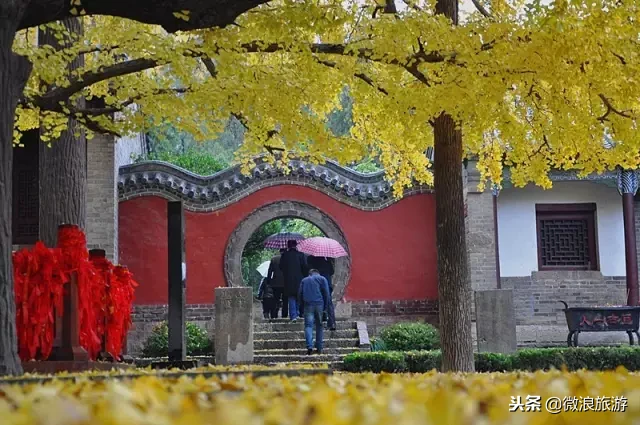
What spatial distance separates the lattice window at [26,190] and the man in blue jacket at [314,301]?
16.5 feet

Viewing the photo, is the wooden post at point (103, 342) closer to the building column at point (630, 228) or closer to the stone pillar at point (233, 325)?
the stone pillar at point (233, 325)

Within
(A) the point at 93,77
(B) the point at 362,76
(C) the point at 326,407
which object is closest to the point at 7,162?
(A) the point at 93,77

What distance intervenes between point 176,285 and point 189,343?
750 centimetres

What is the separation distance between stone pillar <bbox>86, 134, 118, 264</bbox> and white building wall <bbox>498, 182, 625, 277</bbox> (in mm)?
7265

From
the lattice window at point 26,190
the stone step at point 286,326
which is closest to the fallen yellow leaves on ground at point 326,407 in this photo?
the lattice window at point 26,190

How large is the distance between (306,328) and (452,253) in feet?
22.3

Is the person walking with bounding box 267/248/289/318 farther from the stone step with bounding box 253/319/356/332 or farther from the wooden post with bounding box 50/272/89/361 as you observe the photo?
the wooden post with bounding box 50/272/89/361

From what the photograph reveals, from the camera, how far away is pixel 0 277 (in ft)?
17.4

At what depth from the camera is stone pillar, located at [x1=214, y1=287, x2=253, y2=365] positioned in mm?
12875

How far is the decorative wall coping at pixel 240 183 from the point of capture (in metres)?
18.0

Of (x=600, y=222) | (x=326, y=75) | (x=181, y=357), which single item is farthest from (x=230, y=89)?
(x=600, y=222)

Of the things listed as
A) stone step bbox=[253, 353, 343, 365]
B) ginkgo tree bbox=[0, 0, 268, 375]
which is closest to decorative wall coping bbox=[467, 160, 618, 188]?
stone step bbox=[253, 353, 343, 365]

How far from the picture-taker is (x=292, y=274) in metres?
17.3

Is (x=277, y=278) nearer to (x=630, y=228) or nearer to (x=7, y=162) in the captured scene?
(x=630, y=228)
